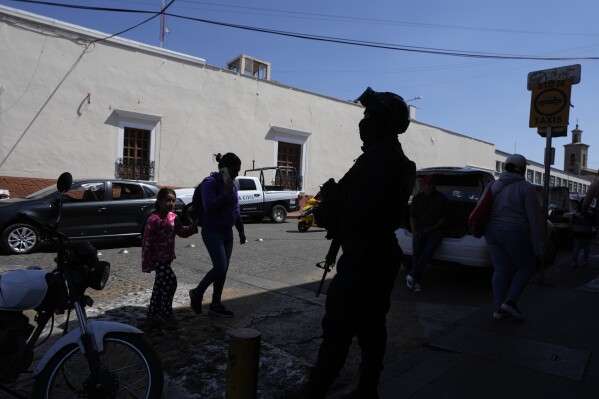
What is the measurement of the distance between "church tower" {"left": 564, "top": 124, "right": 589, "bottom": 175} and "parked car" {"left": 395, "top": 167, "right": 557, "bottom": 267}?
3210 inches

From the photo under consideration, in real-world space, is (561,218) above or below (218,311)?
above

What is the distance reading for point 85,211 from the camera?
8797 millimetres

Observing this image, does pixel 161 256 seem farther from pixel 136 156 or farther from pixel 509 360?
pixel 136 156

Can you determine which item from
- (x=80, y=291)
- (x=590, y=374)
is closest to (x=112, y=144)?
(x=80, y=291)

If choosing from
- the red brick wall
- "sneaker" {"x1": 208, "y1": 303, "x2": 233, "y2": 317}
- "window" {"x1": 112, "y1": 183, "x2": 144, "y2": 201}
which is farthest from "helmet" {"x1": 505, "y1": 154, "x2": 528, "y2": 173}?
the red brick wall

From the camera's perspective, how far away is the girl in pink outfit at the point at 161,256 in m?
4.32

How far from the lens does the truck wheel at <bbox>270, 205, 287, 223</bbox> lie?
15.9 meters

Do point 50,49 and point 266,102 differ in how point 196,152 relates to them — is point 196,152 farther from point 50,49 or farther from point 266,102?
point 50,49

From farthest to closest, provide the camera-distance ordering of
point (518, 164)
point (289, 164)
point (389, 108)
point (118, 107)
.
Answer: point (289, 164)
point (118, 107)
point (518, 164)
point (389, 108)

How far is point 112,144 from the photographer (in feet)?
51.3

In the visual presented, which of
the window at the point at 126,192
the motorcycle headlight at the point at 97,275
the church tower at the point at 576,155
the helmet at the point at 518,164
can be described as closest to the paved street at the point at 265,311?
the motorcycle headlight at the point at 97,275

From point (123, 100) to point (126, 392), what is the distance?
14933 millimetres

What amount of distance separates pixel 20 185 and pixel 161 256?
39.5ft

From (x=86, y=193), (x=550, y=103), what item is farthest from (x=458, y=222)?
(x=86, y=193)
